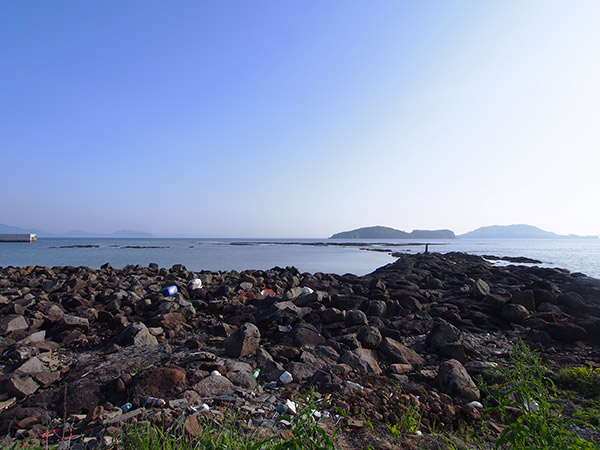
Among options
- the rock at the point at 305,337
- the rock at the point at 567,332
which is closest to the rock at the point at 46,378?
the rock at the point at 305,337

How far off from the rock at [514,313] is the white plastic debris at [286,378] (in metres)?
5.36

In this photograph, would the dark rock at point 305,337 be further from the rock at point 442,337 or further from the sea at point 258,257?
the sea at point 258,257

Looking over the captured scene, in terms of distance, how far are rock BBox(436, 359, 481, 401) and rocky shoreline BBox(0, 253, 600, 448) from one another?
0.01m

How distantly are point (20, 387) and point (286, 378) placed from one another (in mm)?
2935

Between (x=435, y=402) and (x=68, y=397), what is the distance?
3738mm

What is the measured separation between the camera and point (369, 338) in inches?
215

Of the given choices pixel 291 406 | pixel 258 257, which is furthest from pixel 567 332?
pixel 258 257

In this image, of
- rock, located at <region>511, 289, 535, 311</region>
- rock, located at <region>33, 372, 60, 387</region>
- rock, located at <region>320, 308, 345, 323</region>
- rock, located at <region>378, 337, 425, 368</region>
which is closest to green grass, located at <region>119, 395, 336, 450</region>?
rock, located at <region>33, 372, 60, 387</region>

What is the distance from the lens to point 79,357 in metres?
5.34

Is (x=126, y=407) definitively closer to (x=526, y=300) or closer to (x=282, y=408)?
(x=282, y=408)

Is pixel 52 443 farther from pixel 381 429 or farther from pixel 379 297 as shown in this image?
pixel 379 297

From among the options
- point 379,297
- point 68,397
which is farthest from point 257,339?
point 379,297

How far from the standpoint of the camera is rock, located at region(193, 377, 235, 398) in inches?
145

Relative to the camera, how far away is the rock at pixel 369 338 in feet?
17.9
